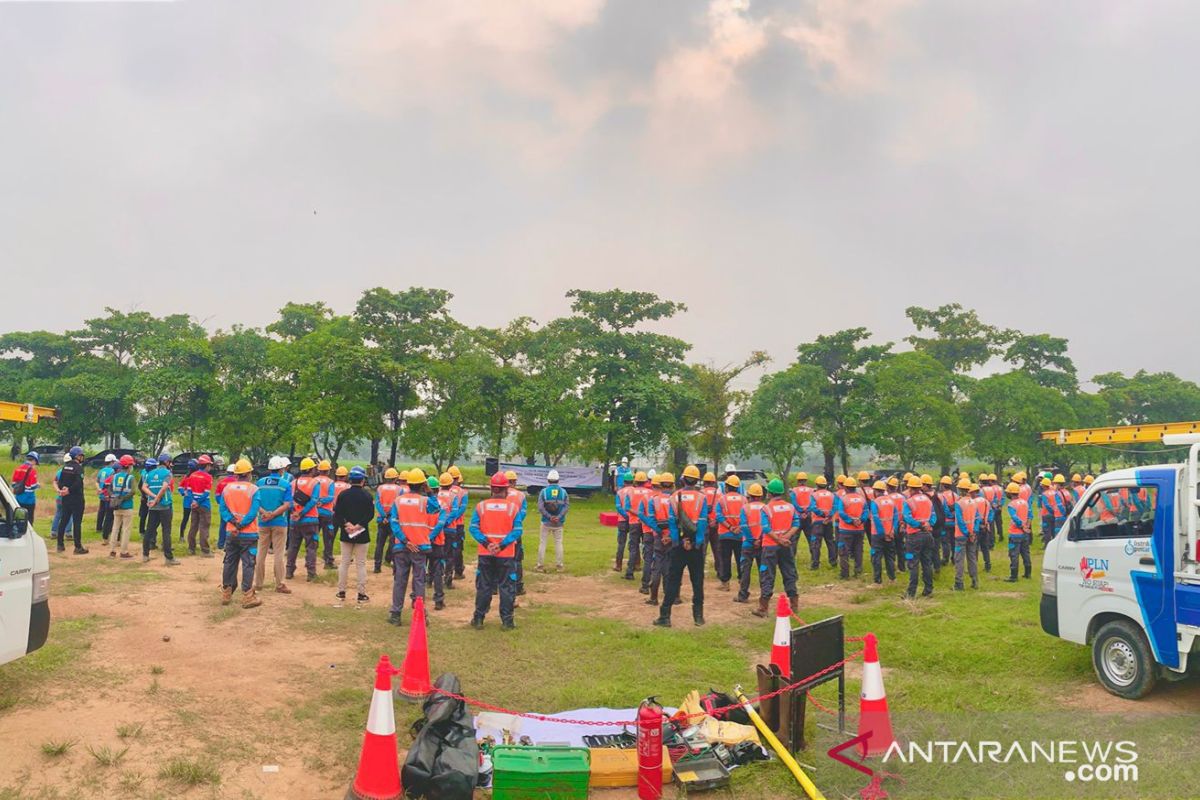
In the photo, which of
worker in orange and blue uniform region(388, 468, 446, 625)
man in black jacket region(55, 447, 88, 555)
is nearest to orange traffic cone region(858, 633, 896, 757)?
worker in orange and blue uniform region(388, 468, 446, 625)

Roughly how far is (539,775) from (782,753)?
1.97 m

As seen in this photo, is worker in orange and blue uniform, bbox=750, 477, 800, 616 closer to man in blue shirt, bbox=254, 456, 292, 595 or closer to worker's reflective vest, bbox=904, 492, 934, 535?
worker's reflective vest, bbox=904, 492, 934, 535

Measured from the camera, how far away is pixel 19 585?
6.02m

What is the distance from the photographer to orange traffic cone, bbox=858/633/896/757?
18.2 feet

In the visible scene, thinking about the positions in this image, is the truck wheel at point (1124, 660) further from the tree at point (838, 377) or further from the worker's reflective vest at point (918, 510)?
the tree at point (838, 377)

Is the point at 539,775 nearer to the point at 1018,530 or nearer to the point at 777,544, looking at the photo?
the point at 777,544

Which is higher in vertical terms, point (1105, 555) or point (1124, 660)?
point (1105, 555)

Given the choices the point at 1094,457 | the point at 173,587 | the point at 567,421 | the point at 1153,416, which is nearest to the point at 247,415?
the point at 567,421

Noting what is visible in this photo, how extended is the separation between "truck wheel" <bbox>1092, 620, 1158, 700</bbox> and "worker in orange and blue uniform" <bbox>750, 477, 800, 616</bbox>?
13.2 feet

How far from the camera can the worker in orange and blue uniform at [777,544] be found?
10.5 meters

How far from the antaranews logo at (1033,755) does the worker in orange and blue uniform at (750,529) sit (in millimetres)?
4855

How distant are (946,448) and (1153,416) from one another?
27009 mm

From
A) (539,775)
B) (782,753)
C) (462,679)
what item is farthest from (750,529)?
(539,775)

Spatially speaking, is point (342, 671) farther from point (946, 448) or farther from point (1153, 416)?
point (1153, 416)
